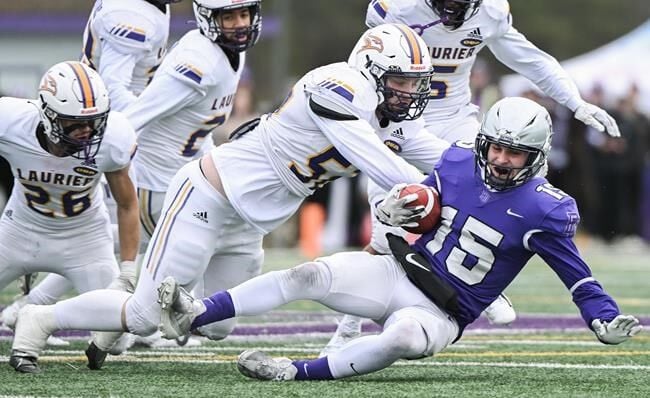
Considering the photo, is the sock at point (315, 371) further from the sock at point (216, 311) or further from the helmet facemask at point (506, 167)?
the helmet facemask at point (506, 167)

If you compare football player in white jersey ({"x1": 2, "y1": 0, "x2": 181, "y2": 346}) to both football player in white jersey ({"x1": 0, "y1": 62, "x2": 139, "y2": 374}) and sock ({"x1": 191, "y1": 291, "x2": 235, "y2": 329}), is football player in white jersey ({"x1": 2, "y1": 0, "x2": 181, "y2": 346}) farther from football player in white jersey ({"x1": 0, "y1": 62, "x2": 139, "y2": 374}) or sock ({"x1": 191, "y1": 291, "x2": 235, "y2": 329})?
sock ({"x1": 191, "y1": 291, "x2": 235, "y2": 329})

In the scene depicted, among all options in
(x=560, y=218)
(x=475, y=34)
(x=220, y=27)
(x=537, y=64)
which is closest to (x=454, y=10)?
(x=475, y=34)

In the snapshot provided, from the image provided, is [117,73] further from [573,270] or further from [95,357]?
[573,270]

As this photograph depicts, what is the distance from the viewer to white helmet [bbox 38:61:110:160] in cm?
567

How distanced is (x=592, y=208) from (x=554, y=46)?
1855 cm

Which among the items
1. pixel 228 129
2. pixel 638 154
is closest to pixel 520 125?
pixel 228 129

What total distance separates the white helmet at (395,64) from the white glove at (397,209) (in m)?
0.43

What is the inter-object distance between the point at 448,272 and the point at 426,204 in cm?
28

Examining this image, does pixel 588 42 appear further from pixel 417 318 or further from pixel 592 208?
pixel 417 318

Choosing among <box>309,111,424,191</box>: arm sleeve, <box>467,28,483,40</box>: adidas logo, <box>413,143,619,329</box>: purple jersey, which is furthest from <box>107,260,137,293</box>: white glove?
<box>467,28,483,40</box>: adidas logo

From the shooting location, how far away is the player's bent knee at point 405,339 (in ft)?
16.8

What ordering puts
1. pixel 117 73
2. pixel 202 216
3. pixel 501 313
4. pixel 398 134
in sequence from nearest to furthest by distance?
pixel 202 216 < pixel 398 134 < pixel 501 313 < pixel 117 73

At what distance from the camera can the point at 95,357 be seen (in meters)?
5.80

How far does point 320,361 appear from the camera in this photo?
209 inches
